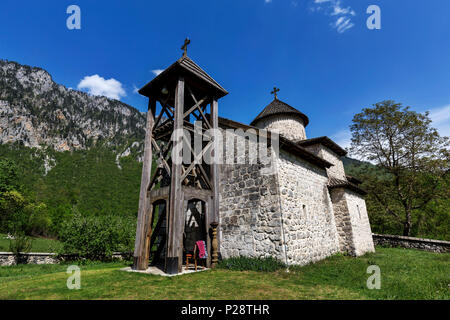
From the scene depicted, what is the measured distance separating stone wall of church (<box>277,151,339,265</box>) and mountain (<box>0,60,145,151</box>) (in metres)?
69.3

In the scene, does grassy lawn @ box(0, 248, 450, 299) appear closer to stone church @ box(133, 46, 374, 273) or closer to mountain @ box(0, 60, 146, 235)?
stone church @ box(133, 46, 374, 273)

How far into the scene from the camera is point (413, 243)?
47.5ft

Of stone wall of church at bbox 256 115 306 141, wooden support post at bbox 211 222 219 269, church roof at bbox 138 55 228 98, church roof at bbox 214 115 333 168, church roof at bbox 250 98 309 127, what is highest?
church roof at bbox 250 98 309 127

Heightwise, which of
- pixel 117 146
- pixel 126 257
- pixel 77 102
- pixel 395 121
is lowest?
pixel 126 257

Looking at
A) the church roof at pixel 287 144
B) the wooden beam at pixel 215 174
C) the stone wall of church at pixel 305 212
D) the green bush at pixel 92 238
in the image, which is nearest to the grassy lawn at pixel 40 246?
the green bush at pixel 92 238

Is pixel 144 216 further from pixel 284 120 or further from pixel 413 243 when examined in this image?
pixel 413 243

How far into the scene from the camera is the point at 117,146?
224 feet

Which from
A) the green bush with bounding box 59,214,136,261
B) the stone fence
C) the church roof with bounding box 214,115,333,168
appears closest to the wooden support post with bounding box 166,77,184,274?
the church roof with bounding box 214,115,333,168

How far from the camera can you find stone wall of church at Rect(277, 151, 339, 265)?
7.59 meters

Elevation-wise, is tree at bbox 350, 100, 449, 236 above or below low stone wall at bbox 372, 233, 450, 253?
above

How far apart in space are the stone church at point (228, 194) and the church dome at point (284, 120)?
16.1 ft
